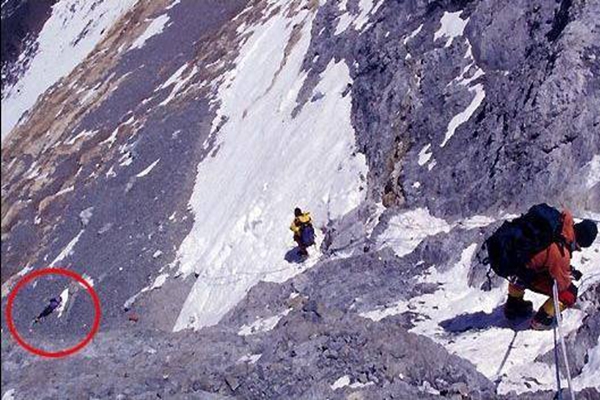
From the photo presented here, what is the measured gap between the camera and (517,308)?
11234 millimetres

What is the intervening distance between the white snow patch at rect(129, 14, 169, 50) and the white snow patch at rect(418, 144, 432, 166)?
2096cm

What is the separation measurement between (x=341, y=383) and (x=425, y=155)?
7053mm

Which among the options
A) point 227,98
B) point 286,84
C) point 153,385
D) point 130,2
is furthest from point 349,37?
point 130,2

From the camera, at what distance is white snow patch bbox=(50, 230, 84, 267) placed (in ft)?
74.1

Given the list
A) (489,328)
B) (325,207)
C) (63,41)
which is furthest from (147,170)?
(63,41)

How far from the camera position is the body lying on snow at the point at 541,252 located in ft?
32.4

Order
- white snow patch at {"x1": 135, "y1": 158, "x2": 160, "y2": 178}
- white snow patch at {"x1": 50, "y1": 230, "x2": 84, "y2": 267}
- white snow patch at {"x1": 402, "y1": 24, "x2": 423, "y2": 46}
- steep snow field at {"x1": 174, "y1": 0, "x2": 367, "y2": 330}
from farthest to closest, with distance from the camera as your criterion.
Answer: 1. white snow patch at {"x1": 135, "y1": 158, "x2": 160, "y2": 178}
2. white snow patch at {"x1": 50, "y1": 230, "x2": 84, "y2": 267}
3. white snow patch at {"x1": 402, "y1": 24, "x2": 423, "y2": 46}
4. steep snow field at {"x1": 174, "y1": 0, "x2": 367, "y2": 330}

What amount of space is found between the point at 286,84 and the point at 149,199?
503 centimetres

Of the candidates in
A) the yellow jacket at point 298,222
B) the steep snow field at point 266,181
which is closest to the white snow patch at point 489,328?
the yellow jacket at point 298,222

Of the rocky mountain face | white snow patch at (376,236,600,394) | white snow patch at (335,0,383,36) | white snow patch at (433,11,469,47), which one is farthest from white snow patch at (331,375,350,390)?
white snow patch at (335,0,383,36)

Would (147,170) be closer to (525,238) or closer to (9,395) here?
(9,395)

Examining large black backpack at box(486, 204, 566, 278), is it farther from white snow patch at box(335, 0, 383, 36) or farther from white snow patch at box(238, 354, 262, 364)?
white snow patch at box(335, 0, 383, 36)

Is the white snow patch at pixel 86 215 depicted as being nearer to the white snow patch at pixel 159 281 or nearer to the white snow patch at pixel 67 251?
the white snow patch at pixel 67 251

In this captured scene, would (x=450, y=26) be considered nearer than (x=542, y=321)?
No
